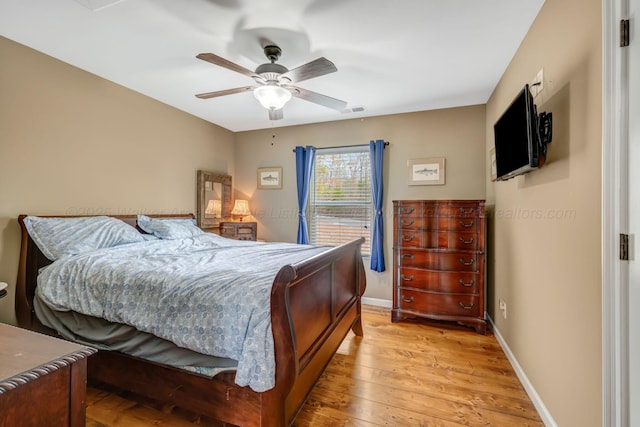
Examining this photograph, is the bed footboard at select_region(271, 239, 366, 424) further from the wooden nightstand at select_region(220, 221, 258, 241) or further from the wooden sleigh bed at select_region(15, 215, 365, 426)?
the wooden nightstand at select_region(220, 221, 258, 241)

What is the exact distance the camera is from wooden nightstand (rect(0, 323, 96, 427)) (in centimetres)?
63

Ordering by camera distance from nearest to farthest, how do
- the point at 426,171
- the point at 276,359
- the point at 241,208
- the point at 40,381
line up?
the point at 40,381 → the point at 276,359 → the point at 426,171 → the point at 241,208

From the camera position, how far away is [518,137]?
73.8 inches

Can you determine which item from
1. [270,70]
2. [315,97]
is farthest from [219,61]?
[315,97]

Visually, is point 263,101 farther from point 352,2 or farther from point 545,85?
point 545,85

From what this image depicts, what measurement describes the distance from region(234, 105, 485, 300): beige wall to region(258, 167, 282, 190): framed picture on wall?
0.09 meters

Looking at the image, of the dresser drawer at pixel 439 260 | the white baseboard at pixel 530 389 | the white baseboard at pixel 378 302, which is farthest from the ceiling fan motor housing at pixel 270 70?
the white baseboard at pixel 378 302

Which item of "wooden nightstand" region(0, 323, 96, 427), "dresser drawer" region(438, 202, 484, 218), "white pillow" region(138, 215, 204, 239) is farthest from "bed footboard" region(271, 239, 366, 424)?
"white pillow" region(138, 215, 204, 239)

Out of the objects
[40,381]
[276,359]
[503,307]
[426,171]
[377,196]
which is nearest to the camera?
[40,381]

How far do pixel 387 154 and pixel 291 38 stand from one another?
214 centimetres

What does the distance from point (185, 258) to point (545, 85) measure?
2.81 metres

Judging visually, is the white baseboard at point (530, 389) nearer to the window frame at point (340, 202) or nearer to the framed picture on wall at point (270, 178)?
the window frame at point (340, 202)

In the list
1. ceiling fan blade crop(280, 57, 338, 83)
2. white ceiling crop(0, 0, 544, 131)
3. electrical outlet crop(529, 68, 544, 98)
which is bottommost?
electrical outlet crop(529, 68, 544, 98)

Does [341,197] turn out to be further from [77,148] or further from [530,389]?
[77,148]
